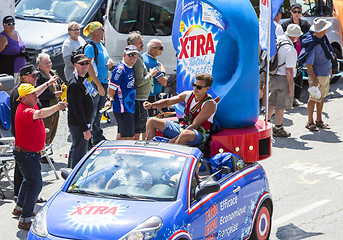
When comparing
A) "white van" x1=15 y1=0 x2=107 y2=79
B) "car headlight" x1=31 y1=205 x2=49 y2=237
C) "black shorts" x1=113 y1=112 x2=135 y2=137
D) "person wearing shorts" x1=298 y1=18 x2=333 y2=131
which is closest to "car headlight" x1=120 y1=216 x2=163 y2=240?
"car headlight" x1=31 y1=205 x2=49 y2=237

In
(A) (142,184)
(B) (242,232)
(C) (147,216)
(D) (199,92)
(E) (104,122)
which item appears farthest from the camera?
(E) (104,122)

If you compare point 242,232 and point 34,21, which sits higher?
point 34,21

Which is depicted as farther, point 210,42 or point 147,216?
point 210,42

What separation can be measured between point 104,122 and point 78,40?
1943mm

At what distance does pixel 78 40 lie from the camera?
12.5m

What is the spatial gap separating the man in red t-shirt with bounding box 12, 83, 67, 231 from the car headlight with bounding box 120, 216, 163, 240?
2598mm

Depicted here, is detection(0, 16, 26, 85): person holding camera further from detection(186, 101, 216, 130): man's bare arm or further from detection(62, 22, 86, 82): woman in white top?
detection(186, 101, 216, 130): man's bare arm

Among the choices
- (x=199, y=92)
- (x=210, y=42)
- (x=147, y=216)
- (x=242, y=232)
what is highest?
(x=210, y=42)

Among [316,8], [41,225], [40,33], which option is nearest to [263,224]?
[41,225]

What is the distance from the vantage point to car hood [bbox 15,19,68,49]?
1440cm

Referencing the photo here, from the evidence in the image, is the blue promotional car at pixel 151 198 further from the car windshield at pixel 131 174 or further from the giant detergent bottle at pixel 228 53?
the giant detergent bottle at pixel 228 53

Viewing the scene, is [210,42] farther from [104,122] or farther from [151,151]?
[104,122]

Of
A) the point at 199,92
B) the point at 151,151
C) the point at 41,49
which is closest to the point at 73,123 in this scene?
the point at 199,92

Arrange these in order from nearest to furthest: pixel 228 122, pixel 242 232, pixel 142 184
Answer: pixel 142 184
pixel 242 232
pixel 228 122
